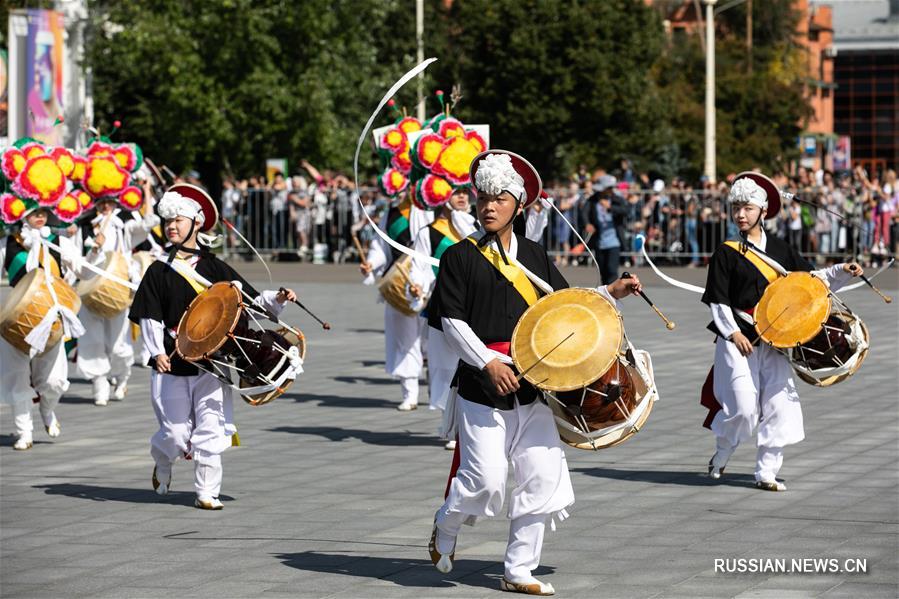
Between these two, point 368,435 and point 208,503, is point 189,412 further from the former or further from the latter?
point 368,435

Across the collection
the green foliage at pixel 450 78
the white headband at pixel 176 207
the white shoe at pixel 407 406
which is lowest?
the white shoe at pixel 407 406

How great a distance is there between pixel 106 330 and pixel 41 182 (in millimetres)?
2633

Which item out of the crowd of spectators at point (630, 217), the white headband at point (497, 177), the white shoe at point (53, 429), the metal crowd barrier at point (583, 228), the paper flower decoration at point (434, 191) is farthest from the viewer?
the metal crowd barrier at point (583, 228)

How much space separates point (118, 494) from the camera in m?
10.1

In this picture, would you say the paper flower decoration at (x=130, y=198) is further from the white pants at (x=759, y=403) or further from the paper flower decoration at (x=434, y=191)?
the white pants at (x=759, y=403)

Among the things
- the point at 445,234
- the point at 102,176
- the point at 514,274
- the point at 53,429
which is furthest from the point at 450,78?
the point at 514,274

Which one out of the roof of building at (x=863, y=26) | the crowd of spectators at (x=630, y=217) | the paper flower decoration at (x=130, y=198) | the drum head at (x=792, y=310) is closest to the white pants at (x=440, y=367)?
the drum head at (x=792, y=310)

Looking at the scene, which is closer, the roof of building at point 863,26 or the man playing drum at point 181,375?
the man playing drum at point 181,375

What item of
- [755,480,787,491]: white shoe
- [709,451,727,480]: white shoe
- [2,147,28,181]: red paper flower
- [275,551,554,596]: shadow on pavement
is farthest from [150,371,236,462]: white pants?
[2,147,28,181]: red paper flower

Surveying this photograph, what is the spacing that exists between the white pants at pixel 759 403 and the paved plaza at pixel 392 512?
27cm

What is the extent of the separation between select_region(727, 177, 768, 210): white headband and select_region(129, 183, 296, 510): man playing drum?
9.04 ft

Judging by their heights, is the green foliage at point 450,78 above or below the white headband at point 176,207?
above

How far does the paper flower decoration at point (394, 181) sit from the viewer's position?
1460 cm

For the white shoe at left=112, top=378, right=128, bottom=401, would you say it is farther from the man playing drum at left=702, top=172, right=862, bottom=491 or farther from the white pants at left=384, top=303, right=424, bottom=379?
the man playing drum at left=702, top=172, right=862, bottom=491
